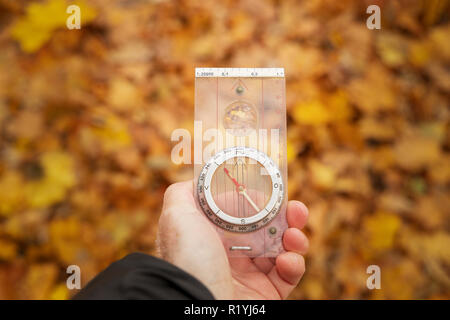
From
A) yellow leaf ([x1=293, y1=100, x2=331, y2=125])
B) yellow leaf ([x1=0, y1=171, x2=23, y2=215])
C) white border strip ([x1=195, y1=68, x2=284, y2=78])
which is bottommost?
yellow leaf ([x1=0, y1=171, x2=23, y2=215])

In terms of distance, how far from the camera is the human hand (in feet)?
2.49

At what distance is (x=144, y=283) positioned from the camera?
0.64m

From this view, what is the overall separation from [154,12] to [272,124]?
0.71 metres

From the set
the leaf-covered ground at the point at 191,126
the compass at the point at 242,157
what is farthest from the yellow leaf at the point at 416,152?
the compass at the point at 242,157

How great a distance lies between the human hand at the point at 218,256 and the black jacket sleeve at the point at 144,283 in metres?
0.09

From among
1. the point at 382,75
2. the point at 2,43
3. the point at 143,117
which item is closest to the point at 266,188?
the point at 143,117

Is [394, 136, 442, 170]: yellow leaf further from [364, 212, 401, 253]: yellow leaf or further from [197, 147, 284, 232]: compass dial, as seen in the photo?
[197, 147, 284, 232]: compass dial

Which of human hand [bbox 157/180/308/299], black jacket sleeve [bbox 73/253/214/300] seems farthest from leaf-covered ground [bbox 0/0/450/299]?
black jacket sleeve [bbox 73/253/214/300]

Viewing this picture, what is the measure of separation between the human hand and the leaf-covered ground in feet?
0.90

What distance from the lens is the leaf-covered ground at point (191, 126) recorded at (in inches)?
43.7

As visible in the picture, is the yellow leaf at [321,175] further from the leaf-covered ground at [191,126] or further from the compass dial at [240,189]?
the compass dial at [240,189]

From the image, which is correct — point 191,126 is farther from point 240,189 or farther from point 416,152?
point 416,152

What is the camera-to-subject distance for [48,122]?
1.21 meters

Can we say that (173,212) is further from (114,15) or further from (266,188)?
(114,15)
